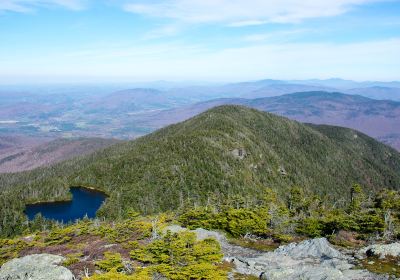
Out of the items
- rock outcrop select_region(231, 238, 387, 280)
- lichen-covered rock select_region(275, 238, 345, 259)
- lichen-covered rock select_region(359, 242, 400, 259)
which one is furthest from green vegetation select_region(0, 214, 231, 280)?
lichen-covered rock select_region(359, 242, 400, 259)

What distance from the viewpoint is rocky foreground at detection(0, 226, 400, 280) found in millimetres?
59438

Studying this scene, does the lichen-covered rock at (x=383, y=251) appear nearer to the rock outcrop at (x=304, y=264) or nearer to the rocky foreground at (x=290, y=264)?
the rocky foreground at (x=290, y=264)

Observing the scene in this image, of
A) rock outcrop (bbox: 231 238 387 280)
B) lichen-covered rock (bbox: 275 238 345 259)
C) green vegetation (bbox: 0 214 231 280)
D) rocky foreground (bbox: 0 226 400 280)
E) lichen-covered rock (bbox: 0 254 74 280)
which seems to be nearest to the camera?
green vegetation (bbox: 0 214 231 280)

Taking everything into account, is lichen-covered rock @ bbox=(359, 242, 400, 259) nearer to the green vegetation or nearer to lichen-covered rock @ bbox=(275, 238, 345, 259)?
lichen-covered rock @ bbox=(275, 238, 345, 259)

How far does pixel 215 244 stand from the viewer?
71.9 meters

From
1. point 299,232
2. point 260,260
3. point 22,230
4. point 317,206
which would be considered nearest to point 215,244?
point 260,260

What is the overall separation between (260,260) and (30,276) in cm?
3837

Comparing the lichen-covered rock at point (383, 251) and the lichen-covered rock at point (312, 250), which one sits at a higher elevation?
the lichen-covered rock at point (383, 251)

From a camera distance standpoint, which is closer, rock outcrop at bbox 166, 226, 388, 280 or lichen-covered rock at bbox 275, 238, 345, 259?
rock outcrop at bbox 166, 226, 388, 280

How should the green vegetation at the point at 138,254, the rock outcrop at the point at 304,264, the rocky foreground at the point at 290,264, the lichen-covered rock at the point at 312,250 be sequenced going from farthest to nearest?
the lichen-covered rock at the point at 312,250, the rock outcrop at the point at 304,264, the rocky foreground at the point at 290,264, the green vegetation at the point at 138,254

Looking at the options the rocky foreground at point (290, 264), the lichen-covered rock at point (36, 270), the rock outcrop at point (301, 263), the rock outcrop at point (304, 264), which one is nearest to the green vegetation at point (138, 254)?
the lichen-covered rock at point (36, 270)

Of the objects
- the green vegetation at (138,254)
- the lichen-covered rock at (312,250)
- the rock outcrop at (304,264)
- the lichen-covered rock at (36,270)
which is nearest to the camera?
the green vegetation at (138,254)

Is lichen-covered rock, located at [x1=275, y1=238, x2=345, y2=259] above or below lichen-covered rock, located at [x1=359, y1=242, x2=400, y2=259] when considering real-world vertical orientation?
below

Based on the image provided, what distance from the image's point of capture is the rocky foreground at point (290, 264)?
59.4 metres
